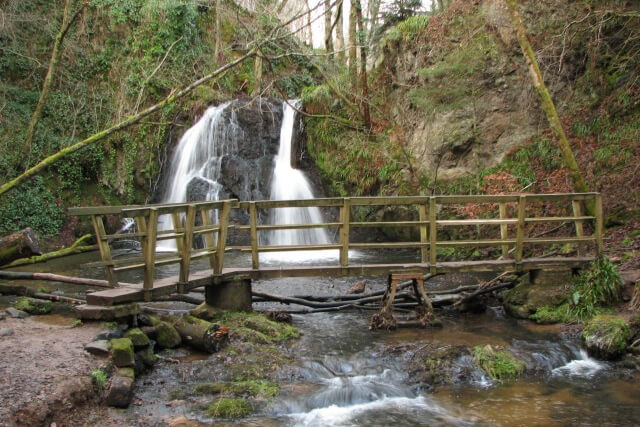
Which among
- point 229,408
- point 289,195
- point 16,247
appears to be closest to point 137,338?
point 229,408

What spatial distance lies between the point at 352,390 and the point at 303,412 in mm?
736

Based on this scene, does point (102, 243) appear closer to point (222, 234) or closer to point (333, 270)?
point (222, 234)

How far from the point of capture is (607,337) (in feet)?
23.1

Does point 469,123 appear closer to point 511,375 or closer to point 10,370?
point 511,375

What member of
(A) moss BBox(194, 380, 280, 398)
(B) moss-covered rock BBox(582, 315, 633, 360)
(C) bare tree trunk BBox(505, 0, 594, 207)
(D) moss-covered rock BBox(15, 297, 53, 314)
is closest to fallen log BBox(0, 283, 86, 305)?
(D) moss-covered rock BBox(15, 297, 53, 314)

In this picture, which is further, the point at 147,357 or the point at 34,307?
the point at 34,307

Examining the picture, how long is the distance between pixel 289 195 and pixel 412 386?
1213 centimetres

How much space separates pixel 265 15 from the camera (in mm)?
14812

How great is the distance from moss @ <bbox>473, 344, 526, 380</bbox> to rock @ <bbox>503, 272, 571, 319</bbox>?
195 centimetres

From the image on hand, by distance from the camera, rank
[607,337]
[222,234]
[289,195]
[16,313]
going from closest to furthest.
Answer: [607,337] → [16,313] → [222,234] → [289,195]

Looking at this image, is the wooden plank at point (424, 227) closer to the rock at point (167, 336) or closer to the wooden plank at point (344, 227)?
the wooden plank at point (344, 227)

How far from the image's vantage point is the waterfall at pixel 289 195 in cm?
1716

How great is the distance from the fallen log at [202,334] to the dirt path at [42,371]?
1087 millimetres

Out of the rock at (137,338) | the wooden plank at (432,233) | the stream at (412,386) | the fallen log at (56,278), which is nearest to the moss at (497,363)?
the stream at (412,386)
